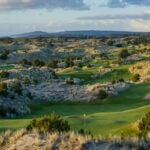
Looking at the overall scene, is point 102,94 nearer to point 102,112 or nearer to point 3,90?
point 102,112

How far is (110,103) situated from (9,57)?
4750 centimetres

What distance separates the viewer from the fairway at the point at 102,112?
2908 centimetres

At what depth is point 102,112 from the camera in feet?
132

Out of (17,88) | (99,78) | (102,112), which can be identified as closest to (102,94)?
(102,112)

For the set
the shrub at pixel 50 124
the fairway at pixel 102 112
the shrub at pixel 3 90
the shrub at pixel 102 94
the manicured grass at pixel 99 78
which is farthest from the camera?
the manicured grass at pixel 99 78

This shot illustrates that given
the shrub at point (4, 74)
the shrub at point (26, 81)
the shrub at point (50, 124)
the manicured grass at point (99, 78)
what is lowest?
the manicured grass at point (99, 78)

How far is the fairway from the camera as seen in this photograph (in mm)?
29077

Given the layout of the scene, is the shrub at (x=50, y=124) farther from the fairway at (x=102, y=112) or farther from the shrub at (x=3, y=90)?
the shrub at (x=3, y=90)

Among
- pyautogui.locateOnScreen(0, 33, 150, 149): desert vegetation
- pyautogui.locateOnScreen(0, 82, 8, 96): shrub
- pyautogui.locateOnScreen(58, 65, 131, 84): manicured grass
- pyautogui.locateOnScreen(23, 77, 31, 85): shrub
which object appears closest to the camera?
pyautogui.locateOnScreen(0, 33, 150, 149): desert vegetation

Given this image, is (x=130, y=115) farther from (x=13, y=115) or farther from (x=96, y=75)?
(x=96, y=75)

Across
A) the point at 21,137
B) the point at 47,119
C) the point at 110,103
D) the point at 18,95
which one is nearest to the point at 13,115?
the point at 18,95

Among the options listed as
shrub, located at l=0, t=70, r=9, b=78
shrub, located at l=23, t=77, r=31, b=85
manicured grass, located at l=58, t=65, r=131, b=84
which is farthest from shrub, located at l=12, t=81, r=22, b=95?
manicured grass, located at l=58, t=65, r=131, b=84

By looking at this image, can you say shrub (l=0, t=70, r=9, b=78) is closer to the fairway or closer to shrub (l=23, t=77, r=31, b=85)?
shrub (l=23, t=77, r=31, b=85)

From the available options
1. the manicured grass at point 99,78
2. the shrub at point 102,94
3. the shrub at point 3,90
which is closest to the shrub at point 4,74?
the manicured grass at point 99,78
